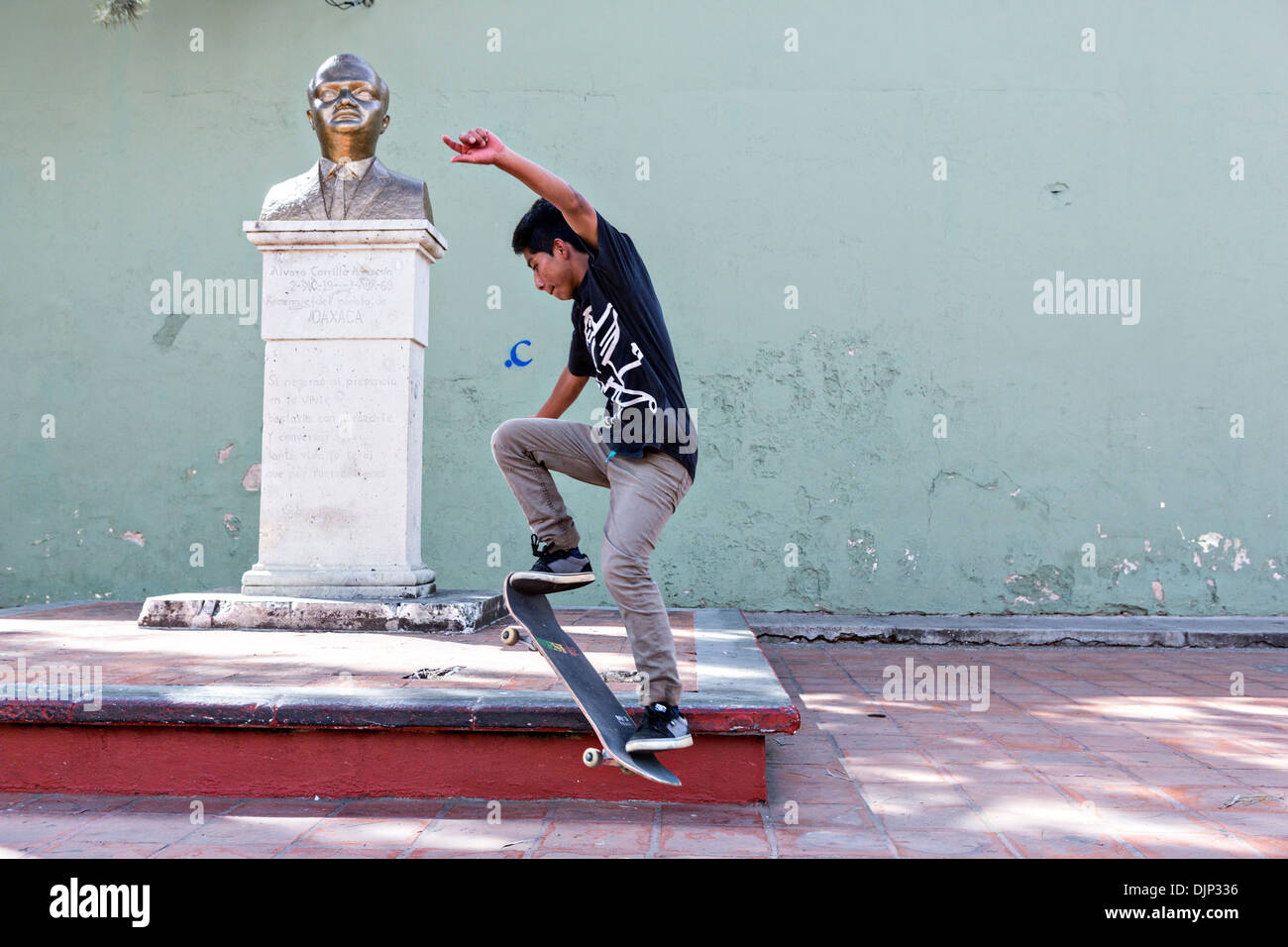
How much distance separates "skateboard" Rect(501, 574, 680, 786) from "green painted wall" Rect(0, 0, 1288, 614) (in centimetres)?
467

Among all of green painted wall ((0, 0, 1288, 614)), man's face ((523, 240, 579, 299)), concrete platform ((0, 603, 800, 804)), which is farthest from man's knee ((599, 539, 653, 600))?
green painted wall ((0, 0, 1288, 614))

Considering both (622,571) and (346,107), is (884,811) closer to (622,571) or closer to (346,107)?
(622,571)

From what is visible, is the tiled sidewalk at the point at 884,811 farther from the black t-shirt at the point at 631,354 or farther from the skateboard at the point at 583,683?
the black t-shirt at the point at 631,354

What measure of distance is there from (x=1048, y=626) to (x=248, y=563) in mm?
6096

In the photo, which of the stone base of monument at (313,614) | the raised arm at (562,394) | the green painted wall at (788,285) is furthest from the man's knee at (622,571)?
the green painted wall at (788,285)

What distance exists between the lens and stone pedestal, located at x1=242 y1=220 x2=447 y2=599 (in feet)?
18.2

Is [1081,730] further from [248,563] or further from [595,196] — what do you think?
[248,563]

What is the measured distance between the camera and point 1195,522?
7.75 meters

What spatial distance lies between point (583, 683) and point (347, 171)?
13.1ft

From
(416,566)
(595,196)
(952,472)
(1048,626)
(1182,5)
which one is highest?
(1182,5)

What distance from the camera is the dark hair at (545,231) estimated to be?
294 centimetres

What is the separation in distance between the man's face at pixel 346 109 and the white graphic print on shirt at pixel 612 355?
3.54 meters

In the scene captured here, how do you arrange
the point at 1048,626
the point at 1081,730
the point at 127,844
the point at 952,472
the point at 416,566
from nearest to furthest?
the point at 127,844 < the point at 1081,730 < the point at 416,566 < the point at 1048,626 < the point at 952,472

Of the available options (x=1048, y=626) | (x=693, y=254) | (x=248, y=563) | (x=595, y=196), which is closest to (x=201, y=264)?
(x=248, y=563)
